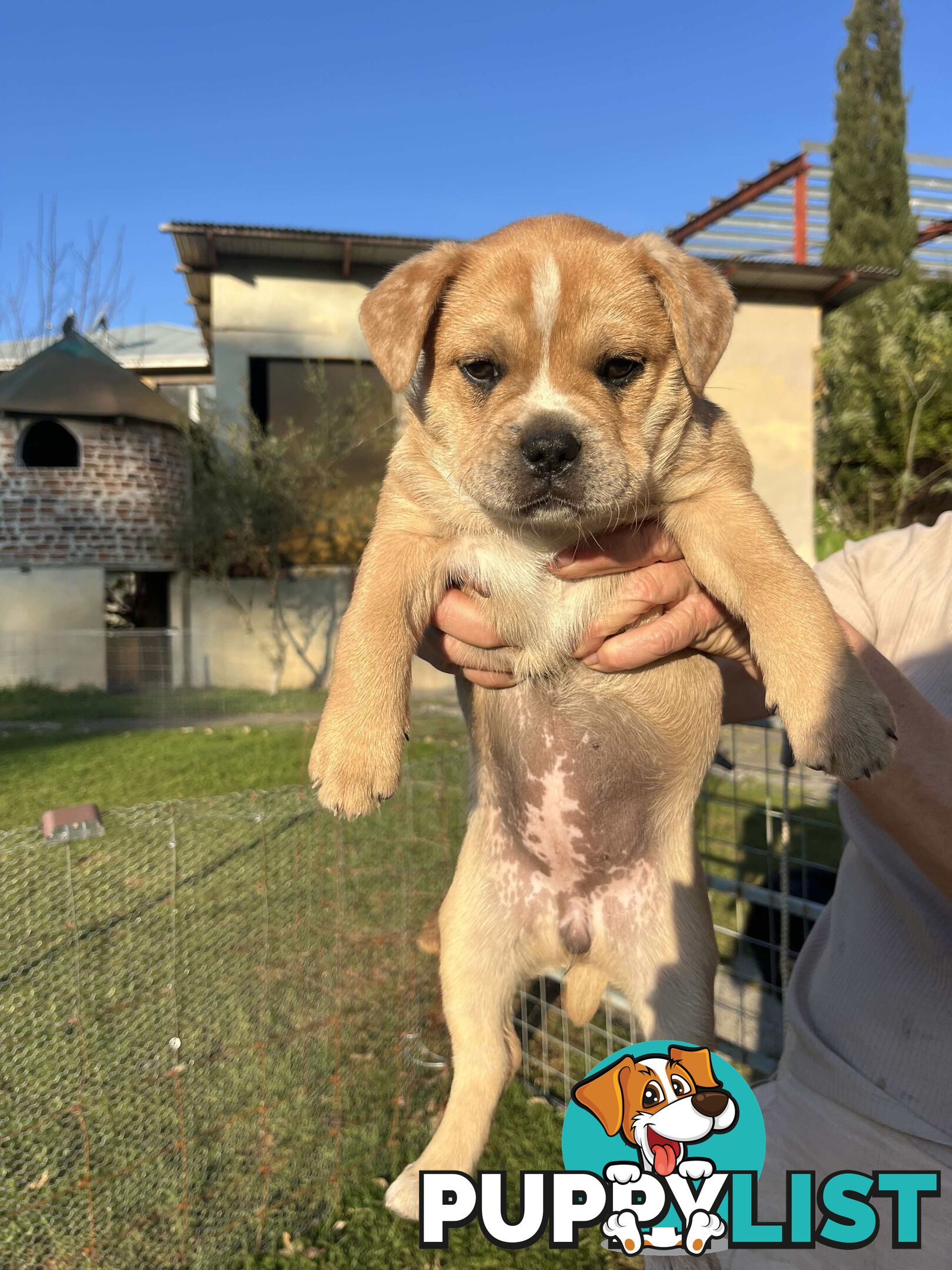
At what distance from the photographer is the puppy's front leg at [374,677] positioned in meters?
2.00

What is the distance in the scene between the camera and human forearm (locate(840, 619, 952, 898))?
2.06 metres

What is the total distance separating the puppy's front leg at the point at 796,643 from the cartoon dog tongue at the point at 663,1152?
2.84 feet

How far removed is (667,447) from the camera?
7.61 ft

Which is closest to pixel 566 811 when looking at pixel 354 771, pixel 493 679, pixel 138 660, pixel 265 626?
pixel 493 679

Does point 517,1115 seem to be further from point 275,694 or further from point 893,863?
point 275,694

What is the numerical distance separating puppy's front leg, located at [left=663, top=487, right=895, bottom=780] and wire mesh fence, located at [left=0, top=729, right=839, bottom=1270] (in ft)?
5.05

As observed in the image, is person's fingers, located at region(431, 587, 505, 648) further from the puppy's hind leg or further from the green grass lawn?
the green grass lawn

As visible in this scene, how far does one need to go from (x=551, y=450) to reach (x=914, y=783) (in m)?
1.16

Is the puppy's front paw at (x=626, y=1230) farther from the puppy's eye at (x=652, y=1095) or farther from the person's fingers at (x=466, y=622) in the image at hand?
the person's fingers at (x=466, y=622)

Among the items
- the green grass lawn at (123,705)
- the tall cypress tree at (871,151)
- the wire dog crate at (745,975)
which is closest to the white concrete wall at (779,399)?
the tall cypress tree at (871,151)

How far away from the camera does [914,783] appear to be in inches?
81.7

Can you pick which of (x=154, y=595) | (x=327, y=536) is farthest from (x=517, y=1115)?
(x=154, y=595)

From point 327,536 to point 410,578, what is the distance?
14.7 m

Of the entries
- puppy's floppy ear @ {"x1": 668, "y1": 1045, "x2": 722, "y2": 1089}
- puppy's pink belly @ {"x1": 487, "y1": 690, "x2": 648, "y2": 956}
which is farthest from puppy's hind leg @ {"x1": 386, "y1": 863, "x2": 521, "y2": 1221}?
puppy's floppy ear @ {"x1": 668, "y1": 1045, "x2": 722, "y2": 1089}
